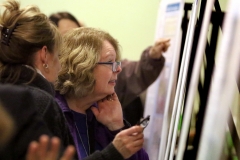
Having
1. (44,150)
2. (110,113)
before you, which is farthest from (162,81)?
(44,150)

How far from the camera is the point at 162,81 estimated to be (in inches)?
65.8

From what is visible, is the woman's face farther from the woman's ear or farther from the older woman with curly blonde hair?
the woman's ear

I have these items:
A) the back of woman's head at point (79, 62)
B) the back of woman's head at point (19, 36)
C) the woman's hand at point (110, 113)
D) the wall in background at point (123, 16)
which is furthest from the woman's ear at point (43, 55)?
the wall in background at point (123, 16)

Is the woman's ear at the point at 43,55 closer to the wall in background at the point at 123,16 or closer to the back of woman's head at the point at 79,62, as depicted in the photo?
the back of woman's head at the point at 79,62

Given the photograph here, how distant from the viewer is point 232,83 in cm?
47

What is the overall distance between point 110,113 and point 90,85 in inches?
5.0

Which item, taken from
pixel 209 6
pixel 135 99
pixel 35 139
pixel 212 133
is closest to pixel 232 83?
pixel 212 133

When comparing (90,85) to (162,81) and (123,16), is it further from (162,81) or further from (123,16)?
(123,16)

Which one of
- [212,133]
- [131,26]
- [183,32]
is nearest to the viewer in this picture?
[212,133]

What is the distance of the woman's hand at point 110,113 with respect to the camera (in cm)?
120

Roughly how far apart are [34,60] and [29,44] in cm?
5

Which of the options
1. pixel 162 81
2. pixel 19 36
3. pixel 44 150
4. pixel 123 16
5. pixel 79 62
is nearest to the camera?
pixel 44 150

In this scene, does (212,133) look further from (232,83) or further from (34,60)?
(34,60)

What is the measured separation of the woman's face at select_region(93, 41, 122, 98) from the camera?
1.18 meters
